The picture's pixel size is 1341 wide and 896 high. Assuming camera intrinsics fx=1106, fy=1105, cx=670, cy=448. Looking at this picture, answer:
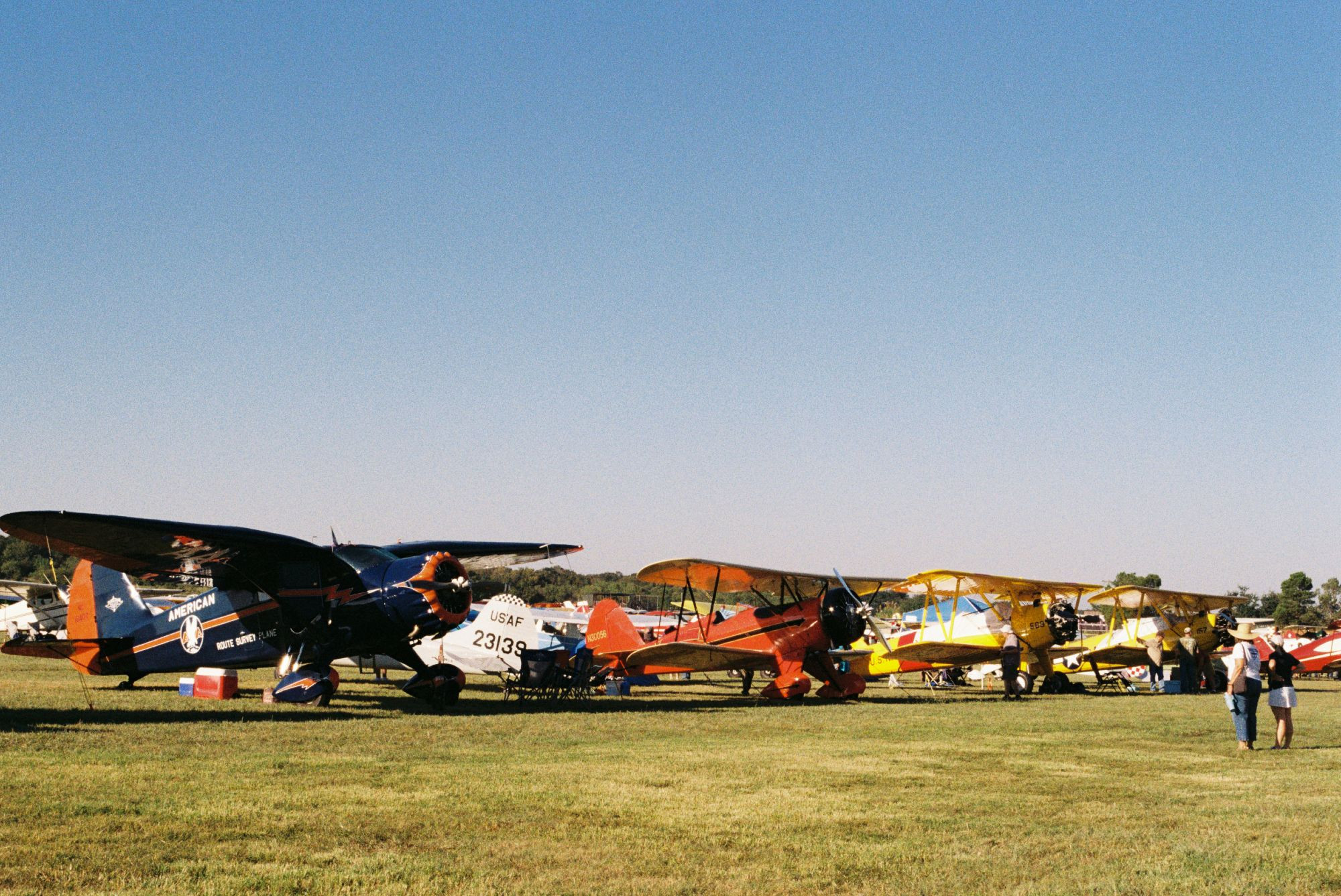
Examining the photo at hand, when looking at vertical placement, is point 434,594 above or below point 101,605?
above

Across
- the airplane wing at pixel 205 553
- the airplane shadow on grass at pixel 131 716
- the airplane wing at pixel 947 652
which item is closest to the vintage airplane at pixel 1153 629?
the airplane wing at pixel 947 652

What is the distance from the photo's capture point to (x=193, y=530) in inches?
627

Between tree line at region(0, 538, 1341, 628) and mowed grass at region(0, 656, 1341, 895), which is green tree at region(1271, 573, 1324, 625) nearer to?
tree line at region(0, 538, 1341, 628)

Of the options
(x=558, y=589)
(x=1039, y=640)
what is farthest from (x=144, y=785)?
(x=558, y=589)

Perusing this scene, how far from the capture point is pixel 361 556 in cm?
1819

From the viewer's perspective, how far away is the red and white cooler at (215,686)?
58.2 feet

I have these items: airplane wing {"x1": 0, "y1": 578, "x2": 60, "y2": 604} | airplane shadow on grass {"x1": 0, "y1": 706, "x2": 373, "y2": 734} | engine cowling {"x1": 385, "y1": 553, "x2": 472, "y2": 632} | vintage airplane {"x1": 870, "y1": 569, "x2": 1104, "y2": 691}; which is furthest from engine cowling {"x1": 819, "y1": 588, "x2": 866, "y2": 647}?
airplane wing {"x1": 0, "y1": 578, "x2": 60, "y2": 604}

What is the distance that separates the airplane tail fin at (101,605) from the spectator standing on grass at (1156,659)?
24.0 meters

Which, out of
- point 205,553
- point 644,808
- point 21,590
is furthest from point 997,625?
point 21,590

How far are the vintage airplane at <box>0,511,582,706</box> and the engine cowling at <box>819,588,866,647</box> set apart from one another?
5785 mm

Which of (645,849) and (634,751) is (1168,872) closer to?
(645,849)

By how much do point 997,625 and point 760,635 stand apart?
7.18 m

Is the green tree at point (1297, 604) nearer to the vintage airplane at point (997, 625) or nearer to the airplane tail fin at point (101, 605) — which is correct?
the vintage airplane at point (997, 625)

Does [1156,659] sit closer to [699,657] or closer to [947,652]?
[947,652]
